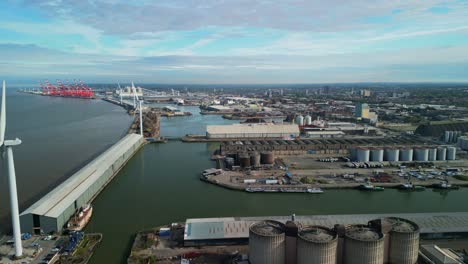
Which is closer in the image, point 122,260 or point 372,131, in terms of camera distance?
point 122,260

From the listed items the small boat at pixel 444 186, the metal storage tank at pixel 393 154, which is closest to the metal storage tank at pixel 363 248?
the small boat at pixel 444 186

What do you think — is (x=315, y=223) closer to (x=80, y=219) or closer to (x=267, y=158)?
(x=80, y=219)

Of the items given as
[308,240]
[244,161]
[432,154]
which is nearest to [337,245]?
[308,240]

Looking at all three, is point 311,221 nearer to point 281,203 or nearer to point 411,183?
point 281,203

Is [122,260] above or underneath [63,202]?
underneath

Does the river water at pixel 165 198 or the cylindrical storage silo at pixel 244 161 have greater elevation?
the cylindrical storage silo at pixel 244 161

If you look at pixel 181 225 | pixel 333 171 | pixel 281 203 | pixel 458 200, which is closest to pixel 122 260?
pixel 181 225

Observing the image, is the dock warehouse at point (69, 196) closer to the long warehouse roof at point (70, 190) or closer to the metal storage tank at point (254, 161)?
the long warehouse roof at point (70, 190)

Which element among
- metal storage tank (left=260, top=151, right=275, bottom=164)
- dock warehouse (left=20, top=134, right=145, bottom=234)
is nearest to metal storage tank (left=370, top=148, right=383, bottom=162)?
metal storage tank (left=260, top=151, right=275, bottom=164)
